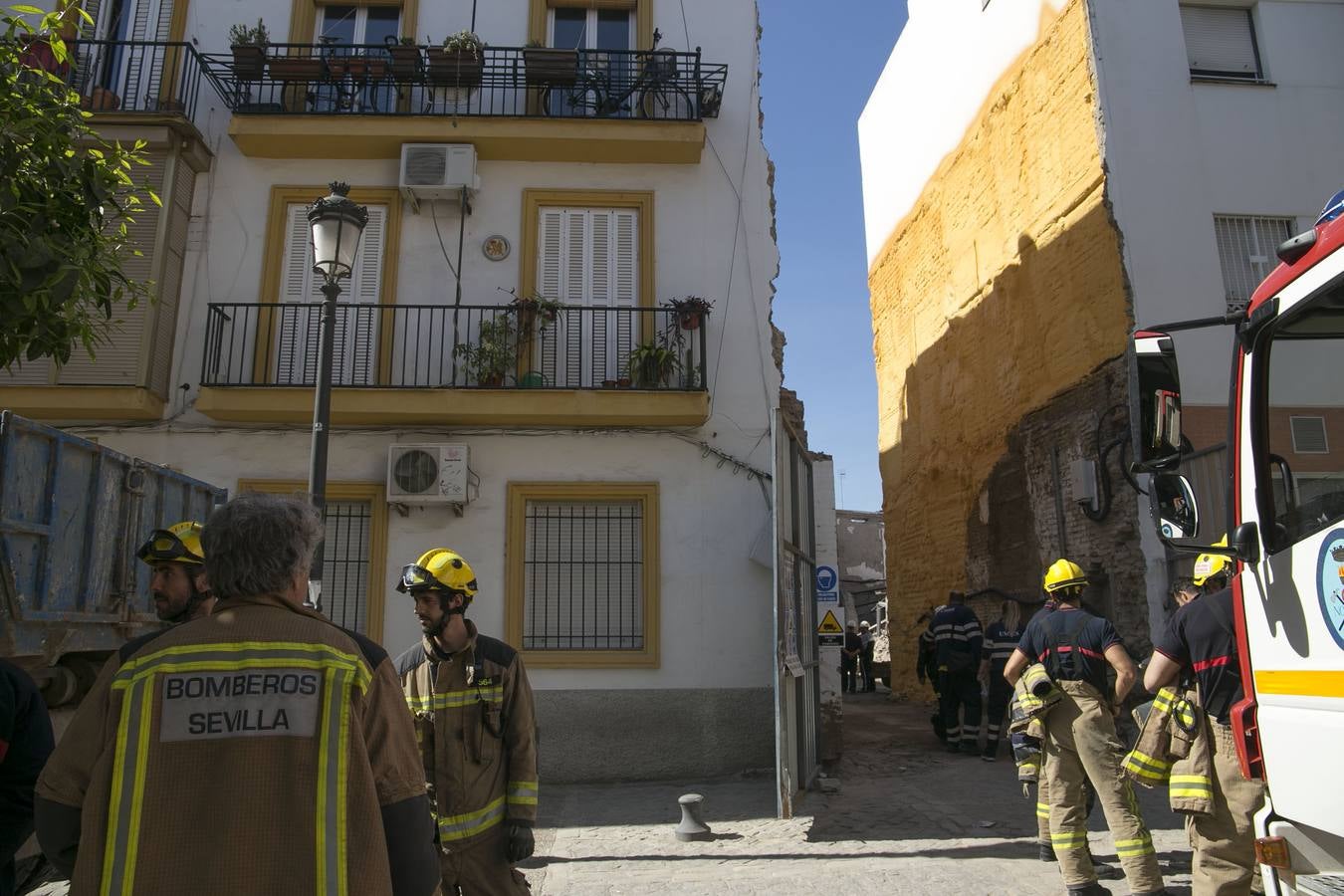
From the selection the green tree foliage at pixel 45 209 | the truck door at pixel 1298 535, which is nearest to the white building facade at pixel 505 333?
the green tree foliage at pixel 45 209

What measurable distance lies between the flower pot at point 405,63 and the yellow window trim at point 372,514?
15.7 feet

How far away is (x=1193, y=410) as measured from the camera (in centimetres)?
1038

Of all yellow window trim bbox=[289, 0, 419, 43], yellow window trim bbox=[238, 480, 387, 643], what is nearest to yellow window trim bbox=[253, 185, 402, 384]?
yellow window trim bbox=[238, 480, 387, 643]

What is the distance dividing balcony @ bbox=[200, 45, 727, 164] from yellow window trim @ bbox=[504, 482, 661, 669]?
3.89 metres

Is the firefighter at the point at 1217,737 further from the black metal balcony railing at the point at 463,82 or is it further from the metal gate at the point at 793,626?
the black metal balcony railing at the point at 463,82

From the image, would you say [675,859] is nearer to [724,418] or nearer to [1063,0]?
[724,418]

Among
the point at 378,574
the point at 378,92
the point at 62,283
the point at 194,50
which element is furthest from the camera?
the point at 378,92

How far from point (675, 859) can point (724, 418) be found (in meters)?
4.94

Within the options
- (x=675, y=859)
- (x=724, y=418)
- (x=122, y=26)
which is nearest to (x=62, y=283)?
(x=675, y=859)

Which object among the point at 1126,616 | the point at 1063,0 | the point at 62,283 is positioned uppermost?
the point at 1063,0

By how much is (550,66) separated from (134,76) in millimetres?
4985

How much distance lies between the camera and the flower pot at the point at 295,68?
35.3 feet

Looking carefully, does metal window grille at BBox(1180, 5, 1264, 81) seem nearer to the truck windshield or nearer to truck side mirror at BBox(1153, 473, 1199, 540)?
the truck windshield

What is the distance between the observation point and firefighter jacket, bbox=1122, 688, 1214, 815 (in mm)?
4379
